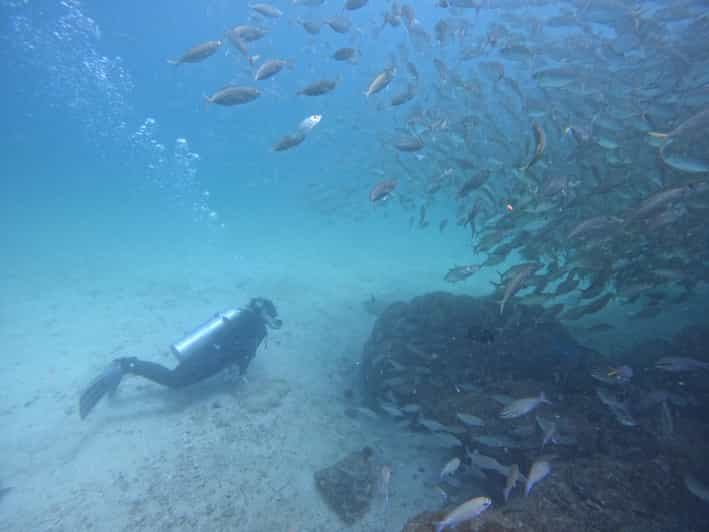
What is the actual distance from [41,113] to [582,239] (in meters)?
107

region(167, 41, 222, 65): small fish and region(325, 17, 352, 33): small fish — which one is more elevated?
region(325, 17, 352, 33): small fish

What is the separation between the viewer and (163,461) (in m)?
6.06

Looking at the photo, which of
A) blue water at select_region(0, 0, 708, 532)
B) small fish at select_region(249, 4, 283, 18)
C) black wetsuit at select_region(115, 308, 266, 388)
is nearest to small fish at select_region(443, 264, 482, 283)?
blue water at select_region(0, 0, 708, 532)

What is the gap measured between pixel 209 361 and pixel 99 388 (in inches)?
86.6

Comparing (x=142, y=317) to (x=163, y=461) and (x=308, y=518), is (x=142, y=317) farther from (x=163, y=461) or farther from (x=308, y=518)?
(x=308, y=518)

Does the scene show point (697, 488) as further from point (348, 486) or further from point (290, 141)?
point (290, 141)

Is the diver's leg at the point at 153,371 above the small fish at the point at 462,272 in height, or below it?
above

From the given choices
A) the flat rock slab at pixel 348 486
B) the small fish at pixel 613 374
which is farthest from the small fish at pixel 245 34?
the small fish at pixel 613 374

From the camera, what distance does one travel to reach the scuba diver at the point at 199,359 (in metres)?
7.66

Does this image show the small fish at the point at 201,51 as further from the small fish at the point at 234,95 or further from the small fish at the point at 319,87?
the small fish at the point at 319,87

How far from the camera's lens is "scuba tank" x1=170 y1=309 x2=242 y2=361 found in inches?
305

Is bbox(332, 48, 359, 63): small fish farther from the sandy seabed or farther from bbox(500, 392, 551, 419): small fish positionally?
the sandy seabed

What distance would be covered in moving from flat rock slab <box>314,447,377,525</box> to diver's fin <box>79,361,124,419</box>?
4.93 meters

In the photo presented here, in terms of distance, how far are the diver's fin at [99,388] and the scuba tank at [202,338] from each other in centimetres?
123
